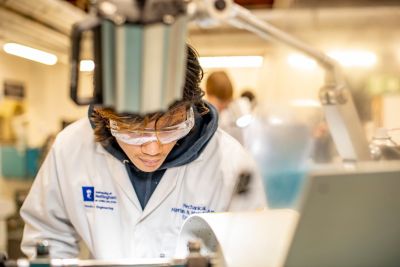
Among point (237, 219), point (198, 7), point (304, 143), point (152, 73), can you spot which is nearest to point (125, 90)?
point (152, 73)

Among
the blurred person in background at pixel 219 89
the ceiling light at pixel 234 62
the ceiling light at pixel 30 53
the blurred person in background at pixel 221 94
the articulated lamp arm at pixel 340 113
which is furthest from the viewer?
the ceiling light at pixel 234 62

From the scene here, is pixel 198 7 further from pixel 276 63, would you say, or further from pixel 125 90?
pixel 276 63

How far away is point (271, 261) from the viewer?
74cm

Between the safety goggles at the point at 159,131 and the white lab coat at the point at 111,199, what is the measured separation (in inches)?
7.7

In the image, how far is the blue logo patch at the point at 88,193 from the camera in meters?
1.25

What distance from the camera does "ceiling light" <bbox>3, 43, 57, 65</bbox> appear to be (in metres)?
5.27

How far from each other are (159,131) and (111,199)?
30 cm

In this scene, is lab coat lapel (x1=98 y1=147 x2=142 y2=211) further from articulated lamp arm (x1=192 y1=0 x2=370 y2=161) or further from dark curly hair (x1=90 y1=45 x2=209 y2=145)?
articulated lamp arm (x1=192 y1=0 x2=370 y2=161)

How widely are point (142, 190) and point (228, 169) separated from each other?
9.2 inches

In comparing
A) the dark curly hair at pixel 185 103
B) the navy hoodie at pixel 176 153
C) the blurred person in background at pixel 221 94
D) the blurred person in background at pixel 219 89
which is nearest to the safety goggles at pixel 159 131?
the dark curly hair at pixel 185 103

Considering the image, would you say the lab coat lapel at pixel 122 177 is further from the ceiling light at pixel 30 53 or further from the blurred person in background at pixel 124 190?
the ceiling light at pixel 30 53

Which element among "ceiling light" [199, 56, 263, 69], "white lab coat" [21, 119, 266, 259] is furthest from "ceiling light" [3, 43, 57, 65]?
"white lab coat" [21, 119, 266, 259]

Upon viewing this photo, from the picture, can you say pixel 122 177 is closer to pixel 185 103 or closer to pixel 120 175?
pixel 120 175

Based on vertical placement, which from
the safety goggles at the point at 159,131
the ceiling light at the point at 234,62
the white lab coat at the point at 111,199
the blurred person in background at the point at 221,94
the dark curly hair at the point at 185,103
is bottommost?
the white lab coat at the point at 111,199
